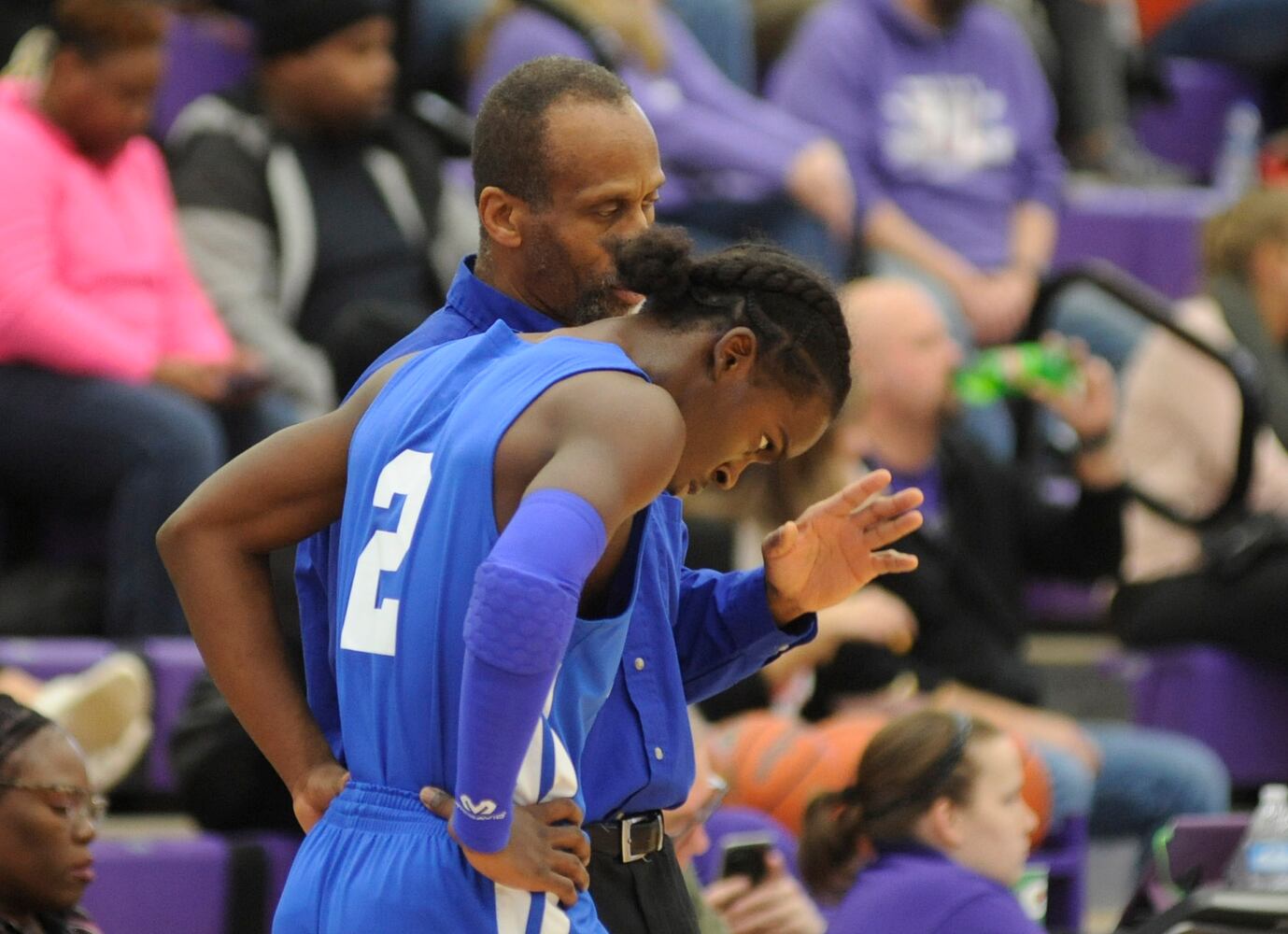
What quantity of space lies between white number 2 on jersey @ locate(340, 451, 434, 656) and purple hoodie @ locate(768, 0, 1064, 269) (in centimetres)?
405

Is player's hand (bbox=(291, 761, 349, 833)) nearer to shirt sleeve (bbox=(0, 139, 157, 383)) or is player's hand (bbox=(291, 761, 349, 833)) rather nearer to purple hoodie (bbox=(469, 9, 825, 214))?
shirt sleeve (bbox=(0, 139, 157, 383))

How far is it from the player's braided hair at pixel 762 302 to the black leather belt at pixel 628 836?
0.46m

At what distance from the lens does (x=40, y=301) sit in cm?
427

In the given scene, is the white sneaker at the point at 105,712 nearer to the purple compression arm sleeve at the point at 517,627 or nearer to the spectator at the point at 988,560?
the spectator at the point at 988,560

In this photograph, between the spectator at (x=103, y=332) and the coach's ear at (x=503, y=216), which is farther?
the spectator at (x=103, y=332)

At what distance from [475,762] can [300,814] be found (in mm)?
413

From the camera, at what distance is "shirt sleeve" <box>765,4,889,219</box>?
5.94 m

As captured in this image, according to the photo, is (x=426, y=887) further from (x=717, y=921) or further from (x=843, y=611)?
(x=843, y=611)

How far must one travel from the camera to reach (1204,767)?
4391 millimetres

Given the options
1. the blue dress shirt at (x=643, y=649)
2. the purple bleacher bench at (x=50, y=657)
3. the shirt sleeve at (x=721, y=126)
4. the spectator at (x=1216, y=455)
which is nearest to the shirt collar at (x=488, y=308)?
the blue dress shirt at (x=643, y=649)

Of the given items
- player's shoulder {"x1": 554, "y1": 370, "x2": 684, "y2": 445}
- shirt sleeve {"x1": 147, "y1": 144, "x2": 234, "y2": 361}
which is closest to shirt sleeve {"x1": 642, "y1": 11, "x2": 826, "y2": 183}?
shirt sleeve {"x1": 147, "y1": 144, "x2": 234, "y2": 361}

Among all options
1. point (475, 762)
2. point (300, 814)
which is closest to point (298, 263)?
point (300, 814)

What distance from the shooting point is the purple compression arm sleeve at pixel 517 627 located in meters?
1.75

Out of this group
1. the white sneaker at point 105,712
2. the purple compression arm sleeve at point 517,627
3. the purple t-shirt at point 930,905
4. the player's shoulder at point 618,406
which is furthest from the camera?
the white sneaker at point 105,712
